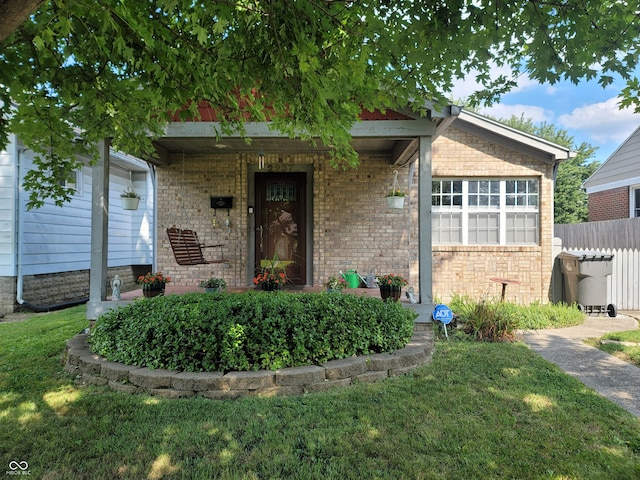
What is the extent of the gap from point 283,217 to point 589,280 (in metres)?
6.67

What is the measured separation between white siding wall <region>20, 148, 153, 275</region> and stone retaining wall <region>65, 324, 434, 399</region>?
20.1 ft

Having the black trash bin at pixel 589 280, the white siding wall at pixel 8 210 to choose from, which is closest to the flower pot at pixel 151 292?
the white siding wall at pixel 8 210

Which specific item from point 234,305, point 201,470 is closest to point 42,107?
point 234,305

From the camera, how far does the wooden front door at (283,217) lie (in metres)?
8.08

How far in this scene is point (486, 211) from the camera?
861 centimetres

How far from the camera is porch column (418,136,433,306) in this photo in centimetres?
582

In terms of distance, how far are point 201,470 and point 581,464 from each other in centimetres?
249

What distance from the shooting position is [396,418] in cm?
304

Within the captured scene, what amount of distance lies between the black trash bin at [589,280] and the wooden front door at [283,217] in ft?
19.0

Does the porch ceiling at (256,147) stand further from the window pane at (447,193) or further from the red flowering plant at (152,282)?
the red flowering plant at (152,282)

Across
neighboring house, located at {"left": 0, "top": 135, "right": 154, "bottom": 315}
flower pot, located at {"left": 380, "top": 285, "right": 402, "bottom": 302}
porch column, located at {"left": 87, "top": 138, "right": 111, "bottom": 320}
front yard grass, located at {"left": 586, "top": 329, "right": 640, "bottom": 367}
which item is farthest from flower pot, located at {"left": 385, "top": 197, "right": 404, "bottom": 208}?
neighboring house, located at {"left": 0, "top": 135, "right": 154, "bottom": 315}

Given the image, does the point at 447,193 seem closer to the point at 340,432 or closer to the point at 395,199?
the point at 395,199

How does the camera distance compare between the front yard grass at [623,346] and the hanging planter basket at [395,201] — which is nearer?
the front yard grass at [623,346]

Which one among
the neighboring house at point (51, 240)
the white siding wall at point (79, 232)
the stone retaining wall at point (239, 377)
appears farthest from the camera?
the white siding wall at point (79, 232)
